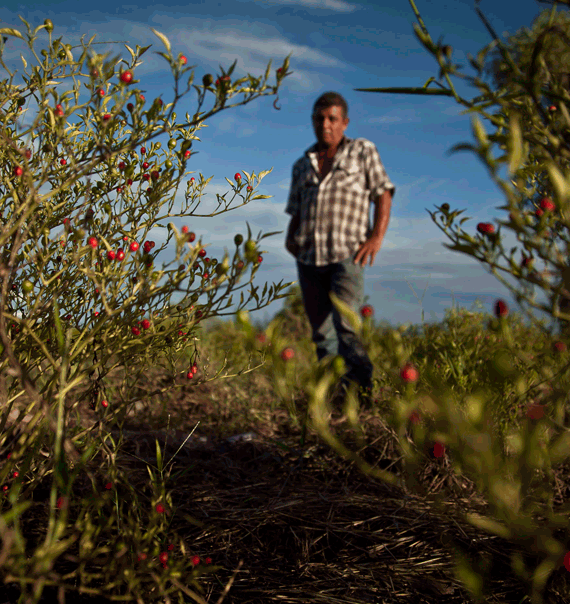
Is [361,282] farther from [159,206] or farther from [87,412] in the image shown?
[159,206]

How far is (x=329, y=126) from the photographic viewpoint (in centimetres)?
437

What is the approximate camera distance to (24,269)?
5.64 feet

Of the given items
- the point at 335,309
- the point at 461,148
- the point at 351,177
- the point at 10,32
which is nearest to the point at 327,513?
the point at 461,148

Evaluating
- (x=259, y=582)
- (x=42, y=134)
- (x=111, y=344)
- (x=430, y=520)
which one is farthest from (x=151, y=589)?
(x=42, y=134)

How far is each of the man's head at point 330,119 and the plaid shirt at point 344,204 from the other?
6.6 inches

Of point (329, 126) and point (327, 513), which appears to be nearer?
point (327, 513)

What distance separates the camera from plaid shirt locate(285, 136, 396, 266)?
4.12m

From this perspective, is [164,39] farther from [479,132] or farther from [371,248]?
[371,248]

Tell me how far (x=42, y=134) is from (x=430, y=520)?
6.68 feet

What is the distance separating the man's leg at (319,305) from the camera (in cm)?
447

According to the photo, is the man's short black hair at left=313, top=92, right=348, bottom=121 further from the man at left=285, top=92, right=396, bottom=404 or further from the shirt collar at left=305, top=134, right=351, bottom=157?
the shirt collar at left=305, top=134, right=351, bottom=157

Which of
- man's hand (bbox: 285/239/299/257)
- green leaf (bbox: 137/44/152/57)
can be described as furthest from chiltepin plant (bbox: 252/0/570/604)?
man's hand (bbox: 285/239/299/257)

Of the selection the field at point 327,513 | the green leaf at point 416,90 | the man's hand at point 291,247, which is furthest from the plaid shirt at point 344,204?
the green leaf at point 416,90

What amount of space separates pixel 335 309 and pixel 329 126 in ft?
5.51
